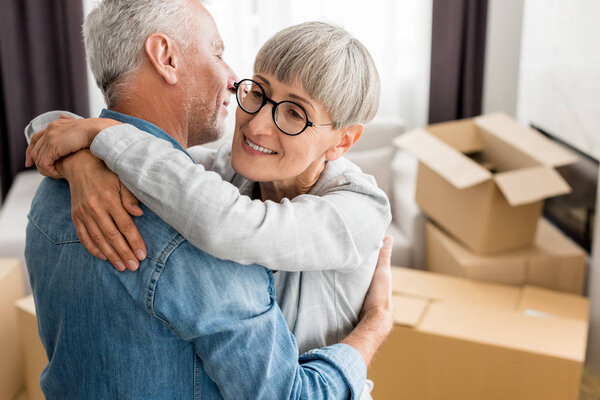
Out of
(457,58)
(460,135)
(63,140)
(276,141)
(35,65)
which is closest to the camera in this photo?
(63,140)

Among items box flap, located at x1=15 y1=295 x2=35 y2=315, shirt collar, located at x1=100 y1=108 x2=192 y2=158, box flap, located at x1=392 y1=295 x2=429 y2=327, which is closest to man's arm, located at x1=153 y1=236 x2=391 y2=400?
shirt collar, located at x1=100 y1=108 x2=192 y2=158

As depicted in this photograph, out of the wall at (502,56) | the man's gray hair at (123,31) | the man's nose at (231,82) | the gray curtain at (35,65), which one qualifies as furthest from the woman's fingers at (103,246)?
the wall at (502,56)

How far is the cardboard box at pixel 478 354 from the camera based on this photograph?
75.5 inches

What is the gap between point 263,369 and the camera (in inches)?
33.9

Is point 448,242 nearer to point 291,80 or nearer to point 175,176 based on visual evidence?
point 291,80

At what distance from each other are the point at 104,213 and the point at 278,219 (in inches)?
9.2

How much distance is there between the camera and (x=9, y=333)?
225 cm

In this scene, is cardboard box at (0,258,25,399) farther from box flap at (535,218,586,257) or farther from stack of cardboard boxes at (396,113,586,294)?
box flap at (535,218,586,257)

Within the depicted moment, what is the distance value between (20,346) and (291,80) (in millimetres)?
1772

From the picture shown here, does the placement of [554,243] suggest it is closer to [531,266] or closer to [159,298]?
[531,266]

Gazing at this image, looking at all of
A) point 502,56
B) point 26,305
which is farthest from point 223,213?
point 502,56

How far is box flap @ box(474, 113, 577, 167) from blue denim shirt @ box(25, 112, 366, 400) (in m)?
1.73

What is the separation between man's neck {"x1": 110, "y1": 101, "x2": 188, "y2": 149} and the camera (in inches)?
40.5

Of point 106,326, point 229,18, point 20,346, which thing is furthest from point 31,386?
point 229,18
